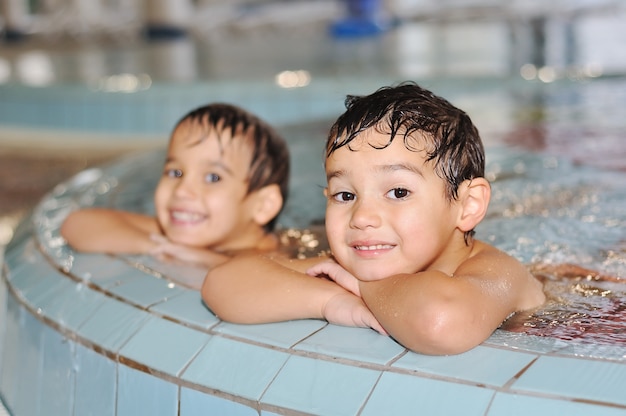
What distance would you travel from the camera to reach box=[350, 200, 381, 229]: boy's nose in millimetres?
1908

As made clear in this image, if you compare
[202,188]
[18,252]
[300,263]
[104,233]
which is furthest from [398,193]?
[18,252]

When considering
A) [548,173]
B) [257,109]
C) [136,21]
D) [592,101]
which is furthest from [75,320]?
[136,21]

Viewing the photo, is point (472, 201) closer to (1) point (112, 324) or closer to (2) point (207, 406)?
(2) point (207, 406)

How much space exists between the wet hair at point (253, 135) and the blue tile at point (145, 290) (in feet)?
1.74

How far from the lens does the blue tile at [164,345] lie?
203 centimetres

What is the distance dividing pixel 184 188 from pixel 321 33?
1257cm

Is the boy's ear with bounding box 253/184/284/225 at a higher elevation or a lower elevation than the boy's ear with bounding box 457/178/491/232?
lower

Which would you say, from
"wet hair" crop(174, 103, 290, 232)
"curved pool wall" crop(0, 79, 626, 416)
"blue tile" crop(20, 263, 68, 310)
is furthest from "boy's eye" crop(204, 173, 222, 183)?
"blue tile" crop(20, 263, 68, 310)

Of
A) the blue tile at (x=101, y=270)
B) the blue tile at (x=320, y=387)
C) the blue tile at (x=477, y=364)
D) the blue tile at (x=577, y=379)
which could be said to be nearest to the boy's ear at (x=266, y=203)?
the blue tile at (x=101, y=270)

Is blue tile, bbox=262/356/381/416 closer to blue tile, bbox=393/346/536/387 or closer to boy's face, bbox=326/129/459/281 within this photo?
blue tile, bbox=393/346/536/387

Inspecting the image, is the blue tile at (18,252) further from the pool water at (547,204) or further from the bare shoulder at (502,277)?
the bare shoulder at (502,277)

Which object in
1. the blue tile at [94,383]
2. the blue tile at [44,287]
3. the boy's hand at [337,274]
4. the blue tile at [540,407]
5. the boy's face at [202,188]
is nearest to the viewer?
the blue tile at [540,407]

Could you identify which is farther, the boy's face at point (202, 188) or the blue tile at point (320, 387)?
the boy's face at point (202, 188)

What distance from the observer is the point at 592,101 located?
5645mm
